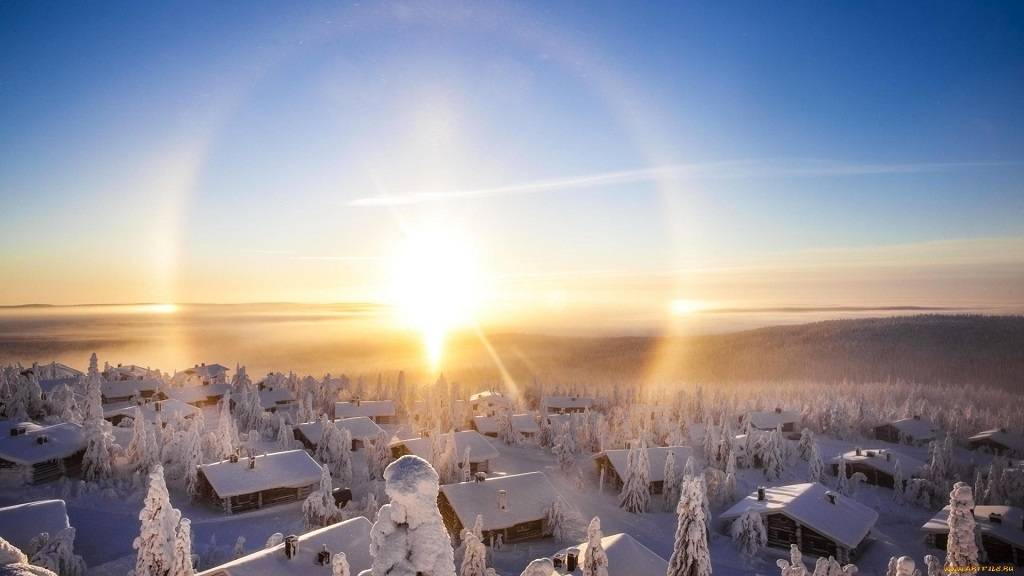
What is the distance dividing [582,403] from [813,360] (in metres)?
146

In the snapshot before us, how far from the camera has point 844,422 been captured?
85125mm

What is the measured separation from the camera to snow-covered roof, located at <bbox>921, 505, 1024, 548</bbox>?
35688 mm

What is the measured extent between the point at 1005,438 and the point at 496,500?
2903 inches

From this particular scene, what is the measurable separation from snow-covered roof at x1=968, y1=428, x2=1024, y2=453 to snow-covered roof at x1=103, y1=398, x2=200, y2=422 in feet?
326

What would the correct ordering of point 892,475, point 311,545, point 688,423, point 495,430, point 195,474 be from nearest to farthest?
1. point 311,545
2. point 195,474
3. point 892,475
4. point 495,430
5. point 688,423

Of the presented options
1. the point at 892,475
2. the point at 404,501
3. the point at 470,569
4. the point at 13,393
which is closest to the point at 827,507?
the point at 892,475

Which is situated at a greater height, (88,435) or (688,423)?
(88,435)

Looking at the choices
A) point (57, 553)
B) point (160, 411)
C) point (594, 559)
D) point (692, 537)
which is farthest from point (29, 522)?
point (692, 537)

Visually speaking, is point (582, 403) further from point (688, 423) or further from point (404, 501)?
point (404, 501)

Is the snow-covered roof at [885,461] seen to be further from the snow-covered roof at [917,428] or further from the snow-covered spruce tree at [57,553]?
the snow-covered spruce tree at [57,553]

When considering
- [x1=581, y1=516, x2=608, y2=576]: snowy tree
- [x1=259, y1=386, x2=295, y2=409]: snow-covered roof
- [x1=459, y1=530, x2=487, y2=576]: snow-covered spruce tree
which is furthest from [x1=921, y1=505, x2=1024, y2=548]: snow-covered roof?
[x1=259, y1=386, x2=295, y2=409]: snow-covered roof

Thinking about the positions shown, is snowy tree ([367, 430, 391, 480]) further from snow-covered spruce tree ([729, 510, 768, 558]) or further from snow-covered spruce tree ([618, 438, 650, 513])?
snow-covered spruce tree ([729, 510, 768, 558])

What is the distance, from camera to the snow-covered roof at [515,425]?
2857 inches

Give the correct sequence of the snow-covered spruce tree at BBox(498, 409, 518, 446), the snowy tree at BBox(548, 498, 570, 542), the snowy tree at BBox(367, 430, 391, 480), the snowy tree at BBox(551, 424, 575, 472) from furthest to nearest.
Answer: the snow-covered spruce tree at BBox(498, 409, 518, 446)
the snowy tree at BBox(551, 424, 575, 472)
the snowy tree at BBox(367, 430, 391, 480)
the snowy tree at BBox(548, 498, 570, 542)
